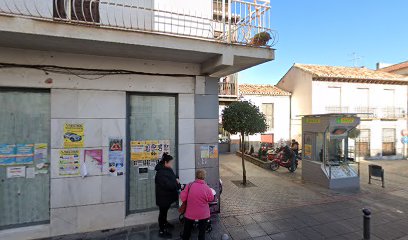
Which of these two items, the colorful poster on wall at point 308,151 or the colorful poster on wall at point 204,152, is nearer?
the colorful poster on wall at point 204,152

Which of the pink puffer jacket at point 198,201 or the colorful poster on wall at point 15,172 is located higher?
the colorful poster on wall at point 15,172

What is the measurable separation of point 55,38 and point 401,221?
8690mm

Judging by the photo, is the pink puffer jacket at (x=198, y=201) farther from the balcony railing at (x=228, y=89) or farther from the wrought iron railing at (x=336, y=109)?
the wrought iron railing at (x=336, y=109)

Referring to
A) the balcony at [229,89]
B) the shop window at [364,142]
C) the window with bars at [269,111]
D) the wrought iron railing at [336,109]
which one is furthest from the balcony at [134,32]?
the shop window at [364,142]

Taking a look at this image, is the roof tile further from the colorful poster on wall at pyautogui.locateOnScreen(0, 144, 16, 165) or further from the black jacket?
the colorful poster on wall at pyautogui.locateOnScreen(0, 144, 16, 165)

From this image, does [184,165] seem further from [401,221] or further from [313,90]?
[313,90]

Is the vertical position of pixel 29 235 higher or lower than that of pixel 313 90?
lower

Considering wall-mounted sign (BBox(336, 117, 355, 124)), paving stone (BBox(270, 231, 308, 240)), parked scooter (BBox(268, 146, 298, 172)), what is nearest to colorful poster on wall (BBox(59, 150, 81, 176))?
paving stone (BBox(270, 231, 308, 240))

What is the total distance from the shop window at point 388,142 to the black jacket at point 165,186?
2167cm

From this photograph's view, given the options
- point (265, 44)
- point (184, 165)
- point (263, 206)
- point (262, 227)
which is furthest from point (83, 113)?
point (263, 206)

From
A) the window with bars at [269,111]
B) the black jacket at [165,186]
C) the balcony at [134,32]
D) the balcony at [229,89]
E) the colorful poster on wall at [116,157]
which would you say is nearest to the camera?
the balcony at [134,32]

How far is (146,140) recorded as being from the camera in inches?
212

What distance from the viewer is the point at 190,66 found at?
5527 millimetres

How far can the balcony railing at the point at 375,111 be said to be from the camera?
18.5 m
